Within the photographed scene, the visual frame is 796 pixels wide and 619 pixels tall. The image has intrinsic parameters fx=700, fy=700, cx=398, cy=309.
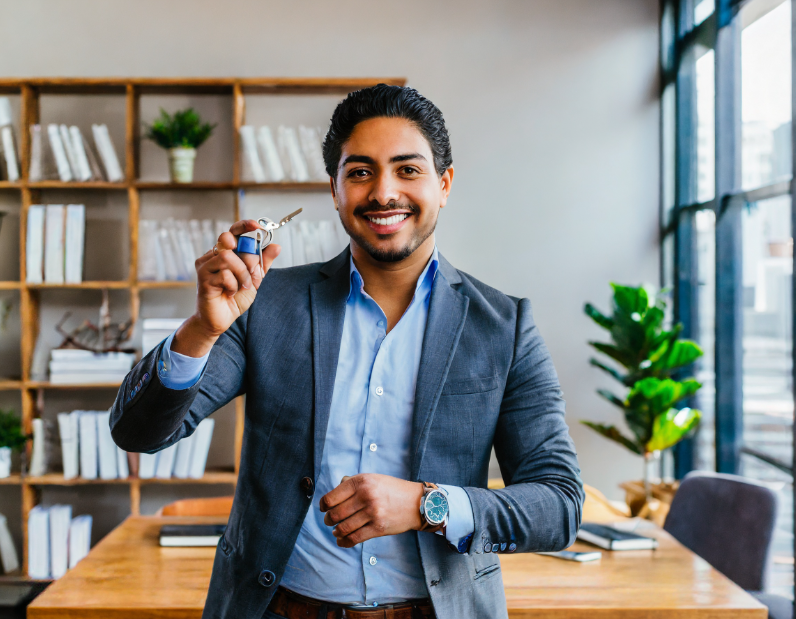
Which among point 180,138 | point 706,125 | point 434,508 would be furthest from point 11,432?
point 706,125

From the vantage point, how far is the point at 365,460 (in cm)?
121

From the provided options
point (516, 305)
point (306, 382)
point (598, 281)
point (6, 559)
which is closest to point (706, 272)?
point (598, 281)

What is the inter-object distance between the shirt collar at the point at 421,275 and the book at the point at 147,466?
263cm

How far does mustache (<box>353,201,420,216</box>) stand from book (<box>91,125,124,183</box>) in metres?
2.91

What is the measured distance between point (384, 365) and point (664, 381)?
2.39 meters

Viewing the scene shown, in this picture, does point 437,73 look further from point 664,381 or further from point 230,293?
point 230,293

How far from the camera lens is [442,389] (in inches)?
48.3

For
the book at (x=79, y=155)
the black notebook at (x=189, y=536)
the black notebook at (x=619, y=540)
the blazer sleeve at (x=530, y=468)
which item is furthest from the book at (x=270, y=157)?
the blazer sleeve at (x=530, y=468)

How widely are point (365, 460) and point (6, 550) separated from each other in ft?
11.3

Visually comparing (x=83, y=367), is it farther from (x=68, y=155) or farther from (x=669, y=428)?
(x=669, y=428)

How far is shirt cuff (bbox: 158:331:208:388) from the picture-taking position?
1101 mm

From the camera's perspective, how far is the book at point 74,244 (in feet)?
11.9

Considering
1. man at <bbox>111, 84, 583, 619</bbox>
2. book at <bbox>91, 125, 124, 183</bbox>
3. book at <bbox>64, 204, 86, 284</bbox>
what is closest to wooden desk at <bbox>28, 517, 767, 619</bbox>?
man at <bbox>111, 84, 583, 619</bbox>

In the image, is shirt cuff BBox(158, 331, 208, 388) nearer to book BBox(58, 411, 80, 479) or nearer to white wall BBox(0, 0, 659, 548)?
book BBox(58, 411, 80, 479)
